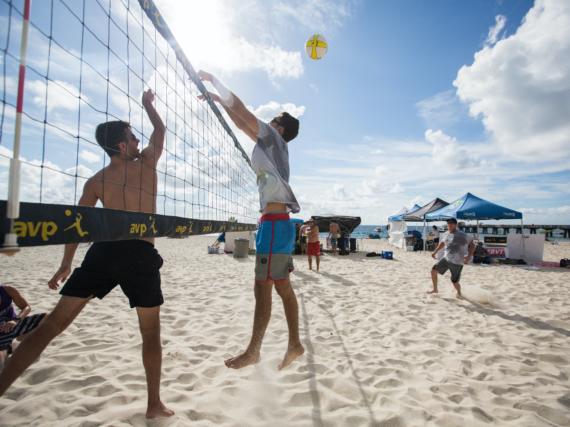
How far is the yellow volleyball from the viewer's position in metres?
3.73

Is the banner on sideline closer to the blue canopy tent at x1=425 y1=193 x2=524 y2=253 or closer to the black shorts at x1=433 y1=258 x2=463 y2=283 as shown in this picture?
the black shorts at x1=433 y1=258 x2=463 y2=283

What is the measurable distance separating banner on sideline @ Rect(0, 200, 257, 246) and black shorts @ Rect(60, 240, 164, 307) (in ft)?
0.48

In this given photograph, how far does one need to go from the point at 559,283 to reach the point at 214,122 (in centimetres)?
776

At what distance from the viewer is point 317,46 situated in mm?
3768

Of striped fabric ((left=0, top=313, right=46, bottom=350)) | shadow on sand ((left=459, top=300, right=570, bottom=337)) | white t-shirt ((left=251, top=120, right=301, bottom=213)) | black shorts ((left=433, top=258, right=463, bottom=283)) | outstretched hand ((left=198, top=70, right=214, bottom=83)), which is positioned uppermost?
outstretched hand ((left=198, top=70, right=214, bottom=83))

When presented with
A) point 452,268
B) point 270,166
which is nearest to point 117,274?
point 270,166

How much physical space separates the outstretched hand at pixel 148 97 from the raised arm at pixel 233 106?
396mm

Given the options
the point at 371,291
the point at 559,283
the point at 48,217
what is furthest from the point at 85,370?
the point at 559,283

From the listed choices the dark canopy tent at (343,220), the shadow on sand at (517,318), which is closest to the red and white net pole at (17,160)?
the shadow on sand at (517,318)

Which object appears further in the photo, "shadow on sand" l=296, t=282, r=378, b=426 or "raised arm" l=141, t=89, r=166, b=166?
"raised arm" l=141, t=89, r=166, b=166

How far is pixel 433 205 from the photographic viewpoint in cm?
1419

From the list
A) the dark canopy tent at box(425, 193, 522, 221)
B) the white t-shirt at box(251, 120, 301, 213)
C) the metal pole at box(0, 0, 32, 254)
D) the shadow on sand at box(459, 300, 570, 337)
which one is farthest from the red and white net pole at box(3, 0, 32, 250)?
the dark canopy tent at box(425, 193, 522, 221)

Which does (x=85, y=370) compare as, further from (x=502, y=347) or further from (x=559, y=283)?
(x=559, y=283)

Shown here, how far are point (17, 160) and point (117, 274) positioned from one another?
34.2 inches
